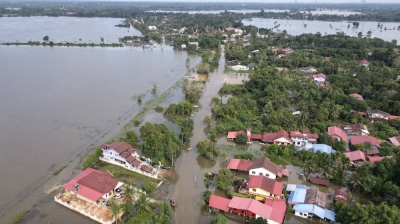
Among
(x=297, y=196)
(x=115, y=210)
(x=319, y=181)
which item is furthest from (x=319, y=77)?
(x=115, y=210)

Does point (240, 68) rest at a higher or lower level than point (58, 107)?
higher

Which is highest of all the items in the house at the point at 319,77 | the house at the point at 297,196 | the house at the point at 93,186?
the house at the point at 319,77

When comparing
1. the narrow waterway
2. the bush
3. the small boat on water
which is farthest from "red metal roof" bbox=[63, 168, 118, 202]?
the narrow waterway

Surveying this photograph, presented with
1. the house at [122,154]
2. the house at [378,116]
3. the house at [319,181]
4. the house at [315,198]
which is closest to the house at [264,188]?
the house at [315,198]

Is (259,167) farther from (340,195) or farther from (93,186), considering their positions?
(93,186)

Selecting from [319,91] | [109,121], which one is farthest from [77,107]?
[319,91]

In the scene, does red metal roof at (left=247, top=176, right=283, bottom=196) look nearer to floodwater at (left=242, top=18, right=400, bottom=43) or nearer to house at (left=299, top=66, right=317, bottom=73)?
house at (left=299, top=66, right=317, bottom=73)

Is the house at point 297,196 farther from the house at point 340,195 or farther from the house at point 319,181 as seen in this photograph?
the house at point 319,181
